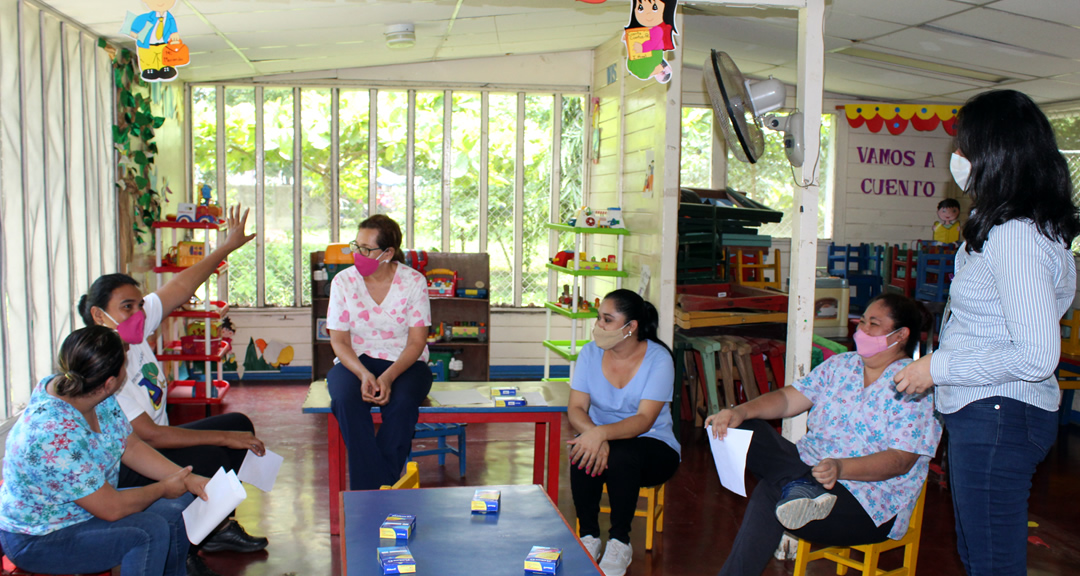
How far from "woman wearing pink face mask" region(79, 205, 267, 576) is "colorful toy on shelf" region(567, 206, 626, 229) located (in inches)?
107

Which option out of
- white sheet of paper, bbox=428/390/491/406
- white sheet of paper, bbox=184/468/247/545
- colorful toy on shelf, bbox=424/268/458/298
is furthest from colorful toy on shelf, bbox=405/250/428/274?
white sheet of paper, bbox=184/468/247/545

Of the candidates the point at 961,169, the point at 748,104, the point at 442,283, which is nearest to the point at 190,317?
the point at 442,283

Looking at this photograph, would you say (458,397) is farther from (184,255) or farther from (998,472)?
(184,255)

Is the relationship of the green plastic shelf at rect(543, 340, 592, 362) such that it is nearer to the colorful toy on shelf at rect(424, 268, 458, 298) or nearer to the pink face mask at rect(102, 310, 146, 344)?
the colorful toy on shelf at rect(424, 268, 458, 298)

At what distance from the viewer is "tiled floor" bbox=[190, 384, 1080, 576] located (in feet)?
11.7

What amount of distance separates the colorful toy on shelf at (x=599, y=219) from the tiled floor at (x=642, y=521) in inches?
61.2

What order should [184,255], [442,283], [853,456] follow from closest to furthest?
[853,456]
[184,255]
[442,283]

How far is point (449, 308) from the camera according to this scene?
284 inches

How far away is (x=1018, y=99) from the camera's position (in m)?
1.96

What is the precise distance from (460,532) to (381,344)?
1.82m

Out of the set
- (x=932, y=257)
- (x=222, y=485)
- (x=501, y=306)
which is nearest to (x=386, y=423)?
(x=222, y=485)

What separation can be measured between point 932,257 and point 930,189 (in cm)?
259

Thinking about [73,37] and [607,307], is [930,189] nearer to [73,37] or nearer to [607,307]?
[607,307]

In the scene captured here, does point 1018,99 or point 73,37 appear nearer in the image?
point 1018,99
